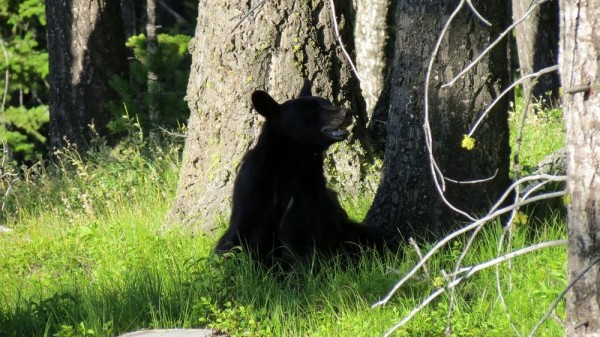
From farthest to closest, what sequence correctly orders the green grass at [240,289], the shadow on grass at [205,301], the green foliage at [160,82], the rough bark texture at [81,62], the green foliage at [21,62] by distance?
1. the green foliage at [21,62]
2. the rough bark texture at [81,62]
3. the green foliage at [160,82]
4. the shadow on grass at [205,301]
5. the green grass at [240,289]

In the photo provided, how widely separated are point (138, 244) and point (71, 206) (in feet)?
8.20

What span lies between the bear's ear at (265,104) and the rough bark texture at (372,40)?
200 inches

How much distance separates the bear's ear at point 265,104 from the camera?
677 centimetres

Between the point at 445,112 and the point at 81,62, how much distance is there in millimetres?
8684

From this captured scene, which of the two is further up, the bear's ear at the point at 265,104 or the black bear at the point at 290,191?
the bear's ear at the point at 265,104

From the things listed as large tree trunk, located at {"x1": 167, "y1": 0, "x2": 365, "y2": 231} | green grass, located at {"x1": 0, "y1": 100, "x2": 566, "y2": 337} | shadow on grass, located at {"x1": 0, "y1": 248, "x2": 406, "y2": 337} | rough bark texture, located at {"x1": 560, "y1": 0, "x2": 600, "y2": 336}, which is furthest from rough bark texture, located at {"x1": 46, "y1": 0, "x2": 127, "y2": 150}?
rough bark texture, located at {"x1": 560, "y1": 0, "x2": 600, "y2": 336}

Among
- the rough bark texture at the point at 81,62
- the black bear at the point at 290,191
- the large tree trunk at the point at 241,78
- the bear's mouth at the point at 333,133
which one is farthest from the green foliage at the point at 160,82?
the bear's mouth at the point at 333,133

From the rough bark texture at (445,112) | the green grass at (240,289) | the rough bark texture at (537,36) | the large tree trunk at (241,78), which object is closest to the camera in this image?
the green grass at (240,289)

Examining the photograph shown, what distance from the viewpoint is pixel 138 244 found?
7570 millimetres

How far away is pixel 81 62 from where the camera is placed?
45.4ft

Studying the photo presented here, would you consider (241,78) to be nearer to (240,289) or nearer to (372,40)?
(240,289)

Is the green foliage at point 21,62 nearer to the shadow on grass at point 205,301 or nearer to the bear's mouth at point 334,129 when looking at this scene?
the bear's mouth at point 334,129

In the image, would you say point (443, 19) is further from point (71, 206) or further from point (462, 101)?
point (71, 206)

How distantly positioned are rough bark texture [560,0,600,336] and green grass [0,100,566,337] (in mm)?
592
